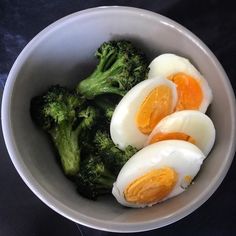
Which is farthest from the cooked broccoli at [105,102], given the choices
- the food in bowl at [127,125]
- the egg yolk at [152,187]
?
Result: the egg yolk at [152,187]

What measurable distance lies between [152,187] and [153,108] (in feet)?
0.60

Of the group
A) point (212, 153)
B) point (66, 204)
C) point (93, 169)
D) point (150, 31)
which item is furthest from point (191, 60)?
point (66, 204)

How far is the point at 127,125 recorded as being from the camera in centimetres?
112

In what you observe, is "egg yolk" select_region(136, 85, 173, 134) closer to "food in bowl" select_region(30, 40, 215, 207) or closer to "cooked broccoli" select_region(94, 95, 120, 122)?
"food in bowl" select_region(30, 40, 215, 207)

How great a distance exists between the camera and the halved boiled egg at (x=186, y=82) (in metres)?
1.17

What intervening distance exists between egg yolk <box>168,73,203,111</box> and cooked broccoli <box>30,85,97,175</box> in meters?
0.21

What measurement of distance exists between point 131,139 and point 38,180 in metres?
0.24

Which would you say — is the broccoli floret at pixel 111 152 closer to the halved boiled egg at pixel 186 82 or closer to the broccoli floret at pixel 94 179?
the broccoli floret at pixel 94 179

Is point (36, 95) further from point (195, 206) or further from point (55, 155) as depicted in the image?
point (195, 206)

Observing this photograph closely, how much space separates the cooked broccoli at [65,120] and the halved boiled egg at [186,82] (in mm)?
205

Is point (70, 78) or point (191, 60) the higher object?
point (191, 60)

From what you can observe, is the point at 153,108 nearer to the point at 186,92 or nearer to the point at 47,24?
the point at 186,92

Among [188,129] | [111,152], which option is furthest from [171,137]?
[111,152]

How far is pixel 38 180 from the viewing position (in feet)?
3.42
